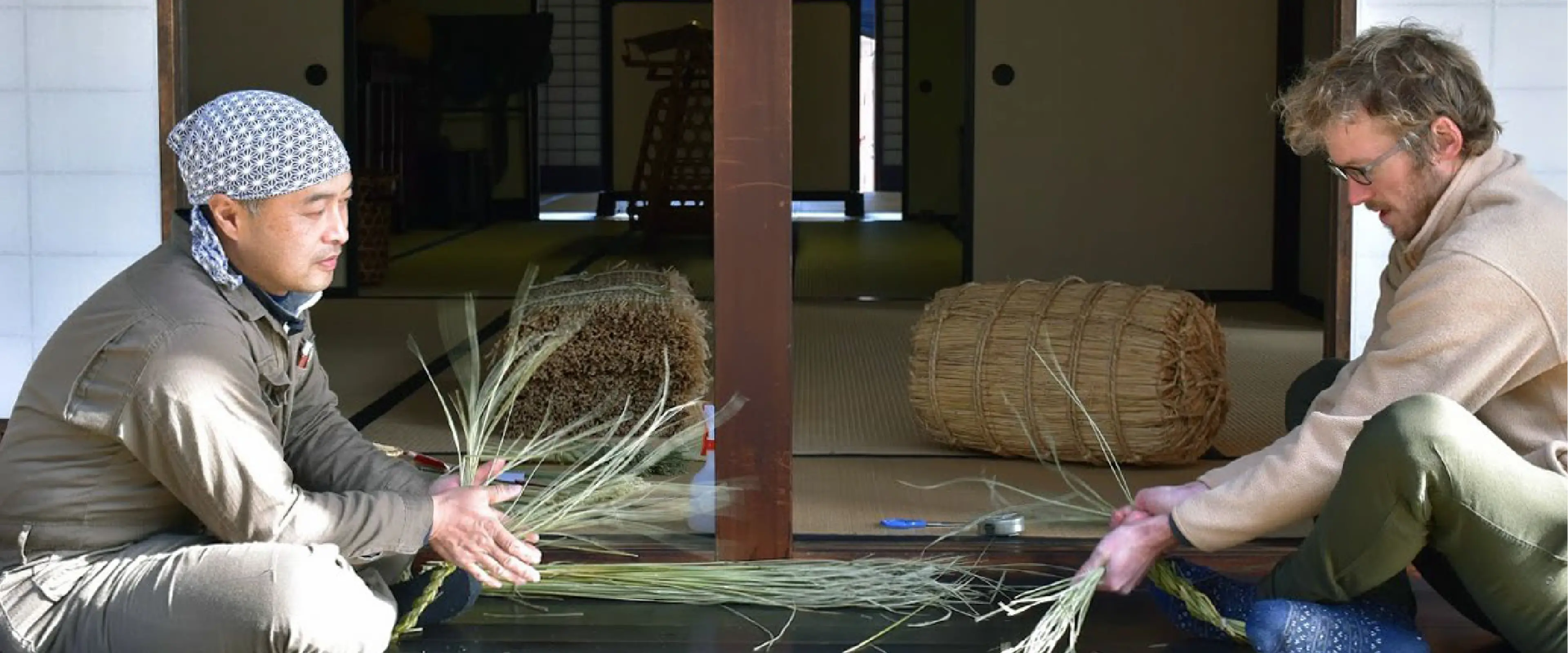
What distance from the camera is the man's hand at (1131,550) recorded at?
256 cm

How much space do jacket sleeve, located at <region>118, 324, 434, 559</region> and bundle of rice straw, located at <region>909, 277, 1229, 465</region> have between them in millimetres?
2009

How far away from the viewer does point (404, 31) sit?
10.0 m

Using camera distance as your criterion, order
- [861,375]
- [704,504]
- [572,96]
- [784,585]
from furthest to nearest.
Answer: [572,96]
[861,375]
[704,504]
[784,585]

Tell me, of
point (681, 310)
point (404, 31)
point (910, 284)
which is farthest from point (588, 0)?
point (681, 310)

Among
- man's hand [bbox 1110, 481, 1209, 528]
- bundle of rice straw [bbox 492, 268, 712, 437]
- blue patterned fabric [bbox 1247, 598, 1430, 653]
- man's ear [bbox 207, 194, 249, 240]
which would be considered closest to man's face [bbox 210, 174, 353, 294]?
man's ear [bbox 207, 194, 249, 240]

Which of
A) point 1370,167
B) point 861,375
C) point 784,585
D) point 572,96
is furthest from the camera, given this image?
point 572,96

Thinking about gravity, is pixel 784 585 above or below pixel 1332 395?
below

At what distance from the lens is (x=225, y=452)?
7.20ft

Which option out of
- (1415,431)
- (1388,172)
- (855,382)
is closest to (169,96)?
(1388,172)

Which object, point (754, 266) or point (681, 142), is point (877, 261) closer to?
point (681, 142)

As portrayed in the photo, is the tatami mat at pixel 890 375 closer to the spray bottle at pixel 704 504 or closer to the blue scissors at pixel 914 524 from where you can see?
the blue scissors at pixel 914 524

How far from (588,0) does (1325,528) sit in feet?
39.2

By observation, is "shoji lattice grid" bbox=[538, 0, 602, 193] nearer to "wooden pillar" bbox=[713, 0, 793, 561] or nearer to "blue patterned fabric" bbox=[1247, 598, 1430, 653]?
"wooden pillar" bbox=[713, 0, 793, 561]

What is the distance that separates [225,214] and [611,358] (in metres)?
2.03
